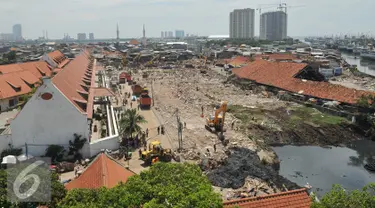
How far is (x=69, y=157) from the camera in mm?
23828

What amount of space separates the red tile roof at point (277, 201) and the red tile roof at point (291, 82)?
3038 centimetres

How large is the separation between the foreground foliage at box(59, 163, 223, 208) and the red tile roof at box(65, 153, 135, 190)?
4.78 metres

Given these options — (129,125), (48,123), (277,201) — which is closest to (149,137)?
(129,125)

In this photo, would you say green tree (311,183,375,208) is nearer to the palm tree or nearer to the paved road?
the paved road

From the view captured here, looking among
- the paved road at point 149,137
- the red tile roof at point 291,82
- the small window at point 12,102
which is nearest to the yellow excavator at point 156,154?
the paved road at point 149,137

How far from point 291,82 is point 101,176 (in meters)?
41.6

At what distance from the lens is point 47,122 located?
77.3ft

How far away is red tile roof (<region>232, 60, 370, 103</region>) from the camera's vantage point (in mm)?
42500

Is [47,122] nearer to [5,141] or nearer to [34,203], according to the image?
[5,141]

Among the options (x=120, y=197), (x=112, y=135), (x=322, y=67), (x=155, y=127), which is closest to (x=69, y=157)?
(x=112, y=135)

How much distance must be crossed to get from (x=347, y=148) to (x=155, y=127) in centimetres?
1783

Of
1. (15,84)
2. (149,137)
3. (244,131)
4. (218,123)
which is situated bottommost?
(244,131)

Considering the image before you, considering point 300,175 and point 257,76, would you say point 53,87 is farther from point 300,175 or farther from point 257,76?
point 257,76

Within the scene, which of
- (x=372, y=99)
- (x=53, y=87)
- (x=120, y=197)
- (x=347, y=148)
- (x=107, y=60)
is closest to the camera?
(x=120, y=197)
